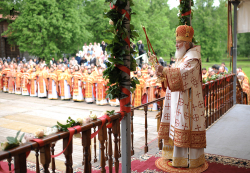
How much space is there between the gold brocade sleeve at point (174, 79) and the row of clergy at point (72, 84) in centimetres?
786

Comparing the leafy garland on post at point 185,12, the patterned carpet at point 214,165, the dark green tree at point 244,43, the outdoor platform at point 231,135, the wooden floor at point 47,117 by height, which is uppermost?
the dark green tree at point 244,43

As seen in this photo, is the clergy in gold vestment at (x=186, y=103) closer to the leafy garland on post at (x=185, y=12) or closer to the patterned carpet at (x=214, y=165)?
the patterned carpet at (x=214, y=165)

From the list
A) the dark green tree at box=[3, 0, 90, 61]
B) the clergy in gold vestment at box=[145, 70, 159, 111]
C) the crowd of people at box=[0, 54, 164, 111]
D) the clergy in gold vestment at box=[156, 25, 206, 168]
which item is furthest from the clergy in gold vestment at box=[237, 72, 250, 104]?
the dark green tree at box=[3, 0, 90, 61]

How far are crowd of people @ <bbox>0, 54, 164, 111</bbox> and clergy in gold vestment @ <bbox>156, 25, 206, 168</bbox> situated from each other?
7655 millimetres

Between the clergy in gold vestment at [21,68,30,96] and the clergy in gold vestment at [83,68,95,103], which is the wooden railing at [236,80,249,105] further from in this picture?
the clergy in gold vestment at [21,68,30,96]

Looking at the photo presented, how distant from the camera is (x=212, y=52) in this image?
36.6 metres

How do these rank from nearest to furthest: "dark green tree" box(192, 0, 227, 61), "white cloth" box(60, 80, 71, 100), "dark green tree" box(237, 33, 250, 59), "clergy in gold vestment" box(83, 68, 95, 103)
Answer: "clergy in gold vestment" box(83, 68, 95, 103)
"white cloth" box(60, 80, 71, 100)
"dark green tree" box(192, 0, 227, 61)
"dark green tree" box(237, 33, 250, 59)

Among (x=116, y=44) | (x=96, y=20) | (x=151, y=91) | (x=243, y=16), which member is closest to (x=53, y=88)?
(x=151, y=91)

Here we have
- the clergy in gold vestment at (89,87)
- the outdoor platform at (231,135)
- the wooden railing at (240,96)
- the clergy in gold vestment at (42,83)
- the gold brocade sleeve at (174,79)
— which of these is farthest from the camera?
the clergy in gold vestment at (42,83)

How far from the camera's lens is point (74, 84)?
14.6m

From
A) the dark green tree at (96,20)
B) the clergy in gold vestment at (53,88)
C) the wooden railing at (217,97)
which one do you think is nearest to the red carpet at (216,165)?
the wooden railing at (217,97)

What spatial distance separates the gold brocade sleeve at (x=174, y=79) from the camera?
3.83 metres

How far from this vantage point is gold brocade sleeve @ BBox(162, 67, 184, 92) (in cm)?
383

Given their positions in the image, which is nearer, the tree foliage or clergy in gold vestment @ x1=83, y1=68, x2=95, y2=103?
clergy in gold vestment @ x1=83, y1=68, x2=95, y2=103
